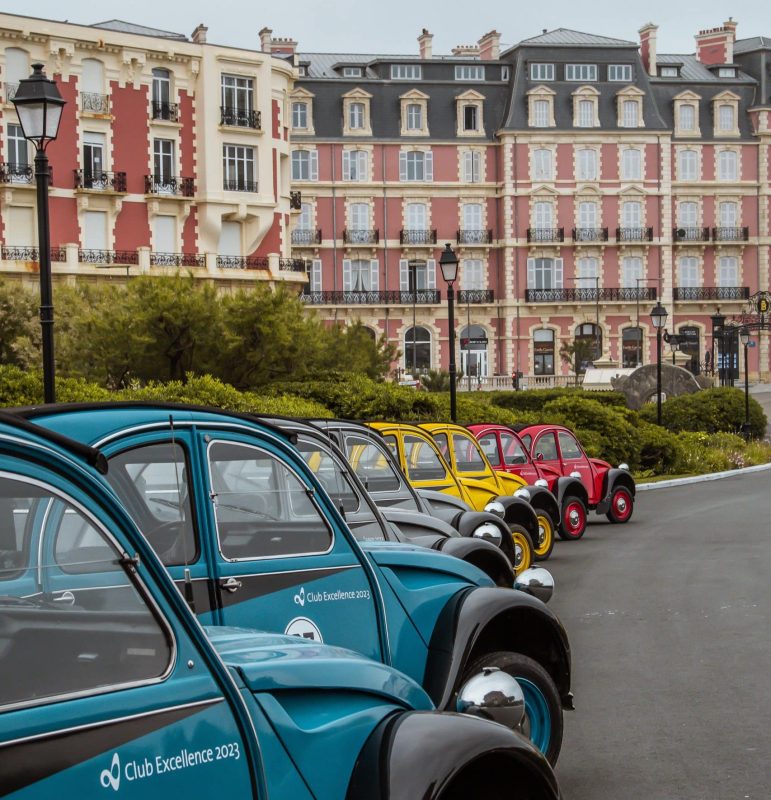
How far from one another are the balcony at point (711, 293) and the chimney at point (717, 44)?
1549 cm

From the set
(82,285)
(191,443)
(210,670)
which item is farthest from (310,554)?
(82,285)

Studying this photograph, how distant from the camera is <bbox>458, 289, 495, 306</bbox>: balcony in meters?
82.4

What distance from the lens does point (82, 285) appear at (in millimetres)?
39906

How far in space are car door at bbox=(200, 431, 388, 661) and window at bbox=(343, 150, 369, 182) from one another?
76.3 meters

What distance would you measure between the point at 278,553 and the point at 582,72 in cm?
8004

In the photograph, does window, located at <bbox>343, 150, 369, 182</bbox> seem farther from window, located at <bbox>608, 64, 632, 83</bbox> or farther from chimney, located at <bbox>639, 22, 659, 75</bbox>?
chimney, located at <bbox>639, 22, 659, 75</bbox>

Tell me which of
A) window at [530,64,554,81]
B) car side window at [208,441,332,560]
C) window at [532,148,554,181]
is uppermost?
window at [530,64,554,81]

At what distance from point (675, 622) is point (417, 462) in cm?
381

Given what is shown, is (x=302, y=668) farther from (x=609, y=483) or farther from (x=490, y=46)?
(x=490, y=46)

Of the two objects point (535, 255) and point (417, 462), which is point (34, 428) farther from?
point (535, 255)

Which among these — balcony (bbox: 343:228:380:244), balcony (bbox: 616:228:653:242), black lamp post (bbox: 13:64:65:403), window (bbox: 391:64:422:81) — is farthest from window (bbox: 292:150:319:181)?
black lamp post (bbox: 13:64:65:403)

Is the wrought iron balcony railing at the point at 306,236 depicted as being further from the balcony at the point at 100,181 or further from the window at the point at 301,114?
the balcony at the point at 100,181

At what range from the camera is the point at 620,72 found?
269ft

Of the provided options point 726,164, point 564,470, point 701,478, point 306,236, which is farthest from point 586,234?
point 564,470
